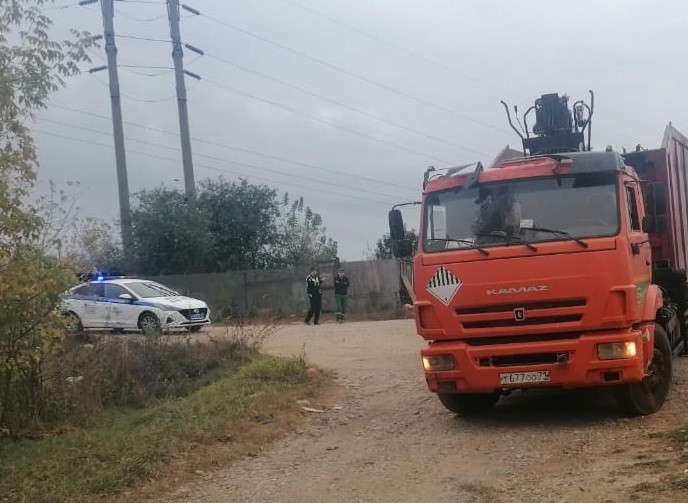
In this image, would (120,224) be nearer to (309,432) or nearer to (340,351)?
(340,351)

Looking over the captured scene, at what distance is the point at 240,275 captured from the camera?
101ft

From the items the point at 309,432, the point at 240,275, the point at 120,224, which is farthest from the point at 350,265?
the point at 309,432

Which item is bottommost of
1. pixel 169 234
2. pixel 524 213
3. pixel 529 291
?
pixel 529 291

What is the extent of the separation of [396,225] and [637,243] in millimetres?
2610

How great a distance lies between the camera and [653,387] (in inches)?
343

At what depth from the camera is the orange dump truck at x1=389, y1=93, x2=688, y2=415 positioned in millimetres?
7828

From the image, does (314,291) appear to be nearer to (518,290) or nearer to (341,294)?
(341,294)

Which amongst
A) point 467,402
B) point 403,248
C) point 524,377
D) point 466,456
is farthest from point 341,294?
point 466,456

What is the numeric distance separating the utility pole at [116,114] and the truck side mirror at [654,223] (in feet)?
76.8

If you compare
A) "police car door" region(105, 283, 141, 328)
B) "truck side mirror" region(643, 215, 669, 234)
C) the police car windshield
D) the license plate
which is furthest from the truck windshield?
the police car windshield

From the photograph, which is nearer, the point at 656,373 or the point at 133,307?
the point at 656,373

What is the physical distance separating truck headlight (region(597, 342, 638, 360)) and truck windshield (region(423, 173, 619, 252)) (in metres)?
1.09

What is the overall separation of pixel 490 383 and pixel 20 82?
5373mm

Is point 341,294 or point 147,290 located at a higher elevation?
point 147,290
